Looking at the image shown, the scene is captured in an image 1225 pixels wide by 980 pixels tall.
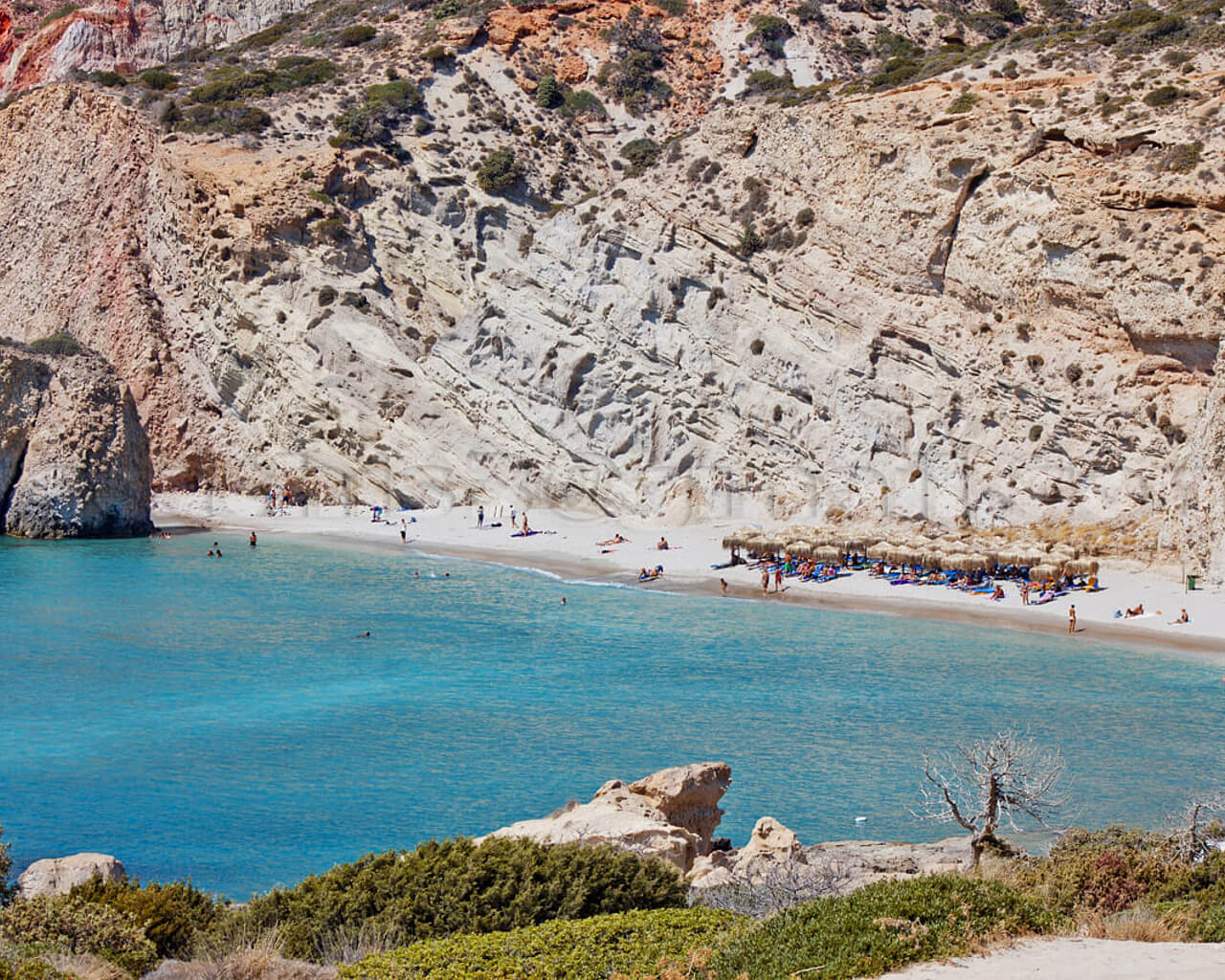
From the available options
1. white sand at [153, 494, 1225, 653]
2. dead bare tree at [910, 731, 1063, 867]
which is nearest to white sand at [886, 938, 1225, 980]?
dead bare tree at [910, 731, 1063, 867]

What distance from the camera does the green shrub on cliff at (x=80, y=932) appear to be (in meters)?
9.59

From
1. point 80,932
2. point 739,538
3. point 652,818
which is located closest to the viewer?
point 80,932

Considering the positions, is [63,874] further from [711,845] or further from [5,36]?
[5,36]

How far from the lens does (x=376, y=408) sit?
5212cm

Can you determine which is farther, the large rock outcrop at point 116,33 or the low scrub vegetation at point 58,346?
the large rock outcrop at point 116,33

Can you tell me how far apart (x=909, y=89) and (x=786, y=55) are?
22.8m

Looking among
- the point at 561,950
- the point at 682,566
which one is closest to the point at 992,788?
the point at 561,950

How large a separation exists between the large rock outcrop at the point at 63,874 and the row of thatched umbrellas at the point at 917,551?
2886 centimetres

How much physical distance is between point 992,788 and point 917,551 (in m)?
23.8

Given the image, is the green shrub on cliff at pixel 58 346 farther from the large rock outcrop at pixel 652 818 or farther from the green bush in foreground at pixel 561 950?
the green bush in foreground at pixel 561 950

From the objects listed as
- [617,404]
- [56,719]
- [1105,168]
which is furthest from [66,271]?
[1105,168]

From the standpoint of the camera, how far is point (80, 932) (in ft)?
32.5

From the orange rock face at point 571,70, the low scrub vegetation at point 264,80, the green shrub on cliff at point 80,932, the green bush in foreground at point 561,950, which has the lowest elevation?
the green shrub on cliff at point 80,932

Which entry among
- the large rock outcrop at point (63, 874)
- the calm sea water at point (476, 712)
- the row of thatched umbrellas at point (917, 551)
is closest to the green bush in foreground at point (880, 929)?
the large rock outcrop at point (63, 874)
